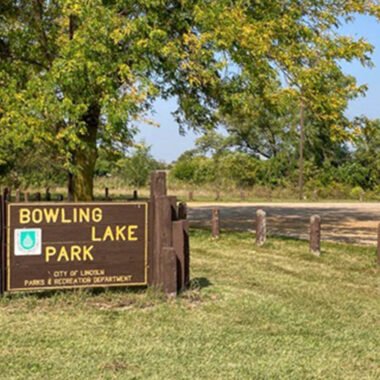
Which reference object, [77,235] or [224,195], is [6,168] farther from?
[77,235]

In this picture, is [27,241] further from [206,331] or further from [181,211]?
[206,331]

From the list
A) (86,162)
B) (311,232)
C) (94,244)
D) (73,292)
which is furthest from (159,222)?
(86,162)

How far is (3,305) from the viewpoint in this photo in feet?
23.6

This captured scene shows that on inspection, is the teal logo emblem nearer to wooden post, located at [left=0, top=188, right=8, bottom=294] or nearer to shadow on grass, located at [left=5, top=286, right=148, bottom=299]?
wooden post, located at [left=0, top=188, right=8, bottom=294]

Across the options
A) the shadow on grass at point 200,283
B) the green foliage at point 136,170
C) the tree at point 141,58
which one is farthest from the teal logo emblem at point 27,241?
the green foliage at point 136,170

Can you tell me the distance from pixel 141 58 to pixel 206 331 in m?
7.93

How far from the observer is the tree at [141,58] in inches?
495

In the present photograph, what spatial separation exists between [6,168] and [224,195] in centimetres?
1661

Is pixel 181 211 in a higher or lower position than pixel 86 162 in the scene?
lower

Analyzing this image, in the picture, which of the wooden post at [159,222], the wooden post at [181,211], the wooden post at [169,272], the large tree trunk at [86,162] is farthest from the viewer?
the large tree trunk at [86,162]

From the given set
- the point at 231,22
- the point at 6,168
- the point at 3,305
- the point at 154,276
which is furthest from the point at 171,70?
the point at 6,168

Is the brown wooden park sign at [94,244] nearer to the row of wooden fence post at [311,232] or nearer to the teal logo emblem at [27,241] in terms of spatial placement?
the teal logo emblem at [27,241]

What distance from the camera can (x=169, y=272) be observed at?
302 inches

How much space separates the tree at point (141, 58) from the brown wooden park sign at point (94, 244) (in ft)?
15.7
